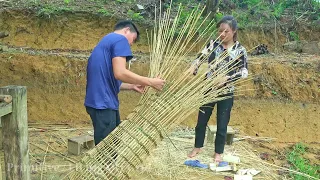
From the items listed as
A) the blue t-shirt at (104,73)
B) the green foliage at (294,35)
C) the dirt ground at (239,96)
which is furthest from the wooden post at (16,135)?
the green foliage at (294,35)

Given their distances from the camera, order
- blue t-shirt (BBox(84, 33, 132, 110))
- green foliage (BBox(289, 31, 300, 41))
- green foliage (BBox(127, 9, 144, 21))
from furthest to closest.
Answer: green foliage (BBox(289, 31, 300, 41))
green foliage (BBox(127, 9, 144, 21))
blue t-shirt (BBox(84, 33, 132, 110))

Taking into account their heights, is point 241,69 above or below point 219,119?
above

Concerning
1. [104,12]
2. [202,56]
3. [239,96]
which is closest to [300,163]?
[202,56]

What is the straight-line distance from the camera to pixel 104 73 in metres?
2.85

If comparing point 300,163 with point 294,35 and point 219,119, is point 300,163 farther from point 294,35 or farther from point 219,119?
point 294,35

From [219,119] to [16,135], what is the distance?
2.00 m

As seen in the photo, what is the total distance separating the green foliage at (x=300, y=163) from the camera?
4.06 metres

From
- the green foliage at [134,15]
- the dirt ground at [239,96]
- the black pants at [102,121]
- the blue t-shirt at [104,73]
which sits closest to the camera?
the blue t-shirt at [104,73]

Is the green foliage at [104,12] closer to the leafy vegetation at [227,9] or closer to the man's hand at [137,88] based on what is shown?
the leafy vegetation at [227,9]

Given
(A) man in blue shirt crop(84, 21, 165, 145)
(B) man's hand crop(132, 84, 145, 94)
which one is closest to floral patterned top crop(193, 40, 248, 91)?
(B) man's hand crop(132, 84, 145, 94)

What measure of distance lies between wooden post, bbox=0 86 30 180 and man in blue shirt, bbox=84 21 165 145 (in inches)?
23.4

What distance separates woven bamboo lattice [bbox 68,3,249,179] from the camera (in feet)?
8.71

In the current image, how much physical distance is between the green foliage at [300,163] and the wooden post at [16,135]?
2.61m

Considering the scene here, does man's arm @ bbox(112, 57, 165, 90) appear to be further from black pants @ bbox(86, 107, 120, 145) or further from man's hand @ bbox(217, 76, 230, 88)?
man's hand @ bbox(217, 76, 230, 88)
